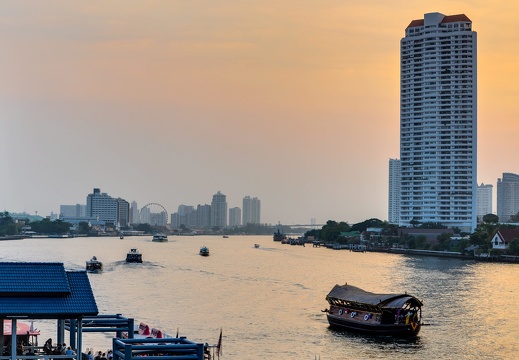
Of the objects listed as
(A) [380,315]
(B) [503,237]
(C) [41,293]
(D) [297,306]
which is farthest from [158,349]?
(B) [503,237]

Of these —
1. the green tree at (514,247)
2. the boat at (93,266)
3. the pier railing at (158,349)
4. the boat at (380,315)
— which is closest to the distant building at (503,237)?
the green tree at (514,247)

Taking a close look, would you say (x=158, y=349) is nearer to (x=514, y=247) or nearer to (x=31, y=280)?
(x=31, y=280)

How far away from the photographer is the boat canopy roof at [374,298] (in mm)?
58188

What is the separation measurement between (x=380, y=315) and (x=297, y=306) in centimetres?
1715

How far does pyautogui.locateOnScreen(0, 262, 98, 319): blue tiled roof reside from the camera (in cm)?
2736

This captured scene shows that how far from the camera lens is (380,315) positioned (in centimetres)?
5809

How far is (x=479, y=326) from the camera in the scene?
62969 millimetres

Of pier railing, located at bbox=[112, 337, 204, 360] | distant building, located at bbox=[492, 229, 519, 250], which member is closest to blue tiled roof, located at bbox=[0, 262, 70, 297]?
pier railing, located at bbox=[112, 337, 204, 360]

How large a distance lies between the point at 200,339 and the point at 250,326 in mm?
7460

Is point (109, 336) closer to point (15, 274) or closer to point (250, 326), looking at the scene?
point (250, 326)

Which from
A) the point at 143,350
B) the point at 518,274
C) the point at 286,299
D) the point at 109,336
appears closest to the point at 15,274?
Answer: the point at 143,350

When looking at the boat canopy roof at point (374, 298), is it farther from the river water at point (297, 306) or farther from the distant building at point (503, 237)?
the distant building at point (503, 237)

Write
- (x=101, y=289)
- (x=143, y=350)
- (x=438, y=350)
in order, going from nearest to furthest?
1. (x=143, y=350)
2. (x=438, y=350)
3. (x=101, y=289)

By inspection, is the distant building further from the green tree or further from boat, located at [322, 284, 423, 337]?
boat, located at [322, 284, 423, 337]
